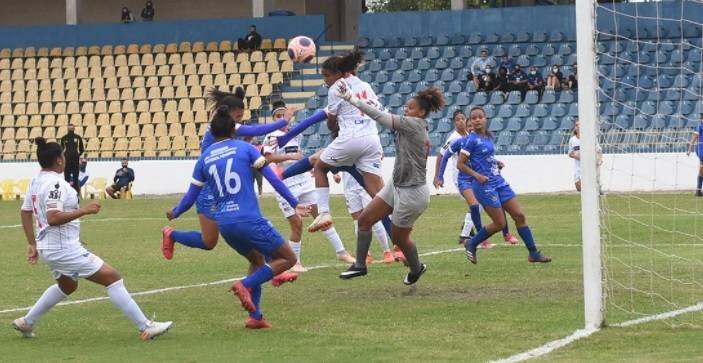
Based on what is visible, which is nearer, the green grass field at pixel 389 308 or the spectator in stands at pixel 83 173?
the green grass field at pixel 389 308

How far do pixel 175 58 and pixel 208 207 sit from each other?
107ft

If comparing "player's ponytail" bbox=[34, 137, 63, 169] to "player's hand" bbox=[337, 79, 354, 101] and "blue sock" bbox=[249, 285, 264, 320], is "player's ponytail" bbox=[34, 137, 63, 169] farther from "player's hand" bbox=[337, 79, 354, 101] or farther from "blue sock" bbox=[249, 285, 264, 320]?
"player's hand" bbox=[337, 79, 354, 101]

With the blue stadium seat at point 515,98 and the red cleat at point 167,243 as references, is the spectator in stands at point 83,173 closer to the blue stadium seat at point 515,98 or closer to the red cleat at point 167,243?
the blue stadium seat at point 515,98

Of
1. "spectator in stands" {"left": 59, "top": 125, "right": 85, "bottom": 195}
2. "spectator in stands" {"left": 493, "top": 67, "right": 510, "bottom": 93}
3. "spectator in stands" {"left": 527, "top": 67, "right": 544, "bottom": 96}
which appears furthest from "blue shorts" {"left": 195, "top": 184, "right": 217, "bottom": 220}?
"spectator in stands" {"left": 493, "top": 67, "right": 510, "bottom": 93}

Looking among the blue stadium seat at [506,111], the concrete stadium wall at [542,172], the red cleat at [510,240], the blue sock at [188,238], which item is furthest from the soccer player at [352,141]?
the blue stadium seat at [506,111]

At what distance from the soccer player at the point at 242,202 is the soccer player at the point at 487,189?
535 cm

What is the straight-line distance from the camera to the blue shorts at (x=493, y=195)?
1681 centimetres

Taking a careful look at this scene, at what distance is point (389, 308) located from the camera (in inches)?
505

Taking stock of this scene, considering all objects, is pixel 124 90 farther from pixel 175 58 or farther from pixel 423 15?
pixel 423 15

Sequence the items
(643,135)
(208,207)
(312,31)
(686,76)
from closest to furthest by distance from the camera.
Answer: (208,207) → (643,135) → (686,76) → (312,31)

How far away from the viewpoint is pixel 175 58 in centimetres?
4512

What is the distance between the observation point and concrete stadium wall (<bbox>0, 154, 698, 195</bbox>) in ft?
104

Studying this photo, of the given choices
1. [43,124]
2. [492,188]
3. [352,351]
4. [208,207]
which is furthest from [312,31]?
[352,351]

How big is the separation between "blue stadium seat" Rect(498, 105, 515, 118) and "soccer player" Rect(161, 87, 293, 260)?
24989mm
